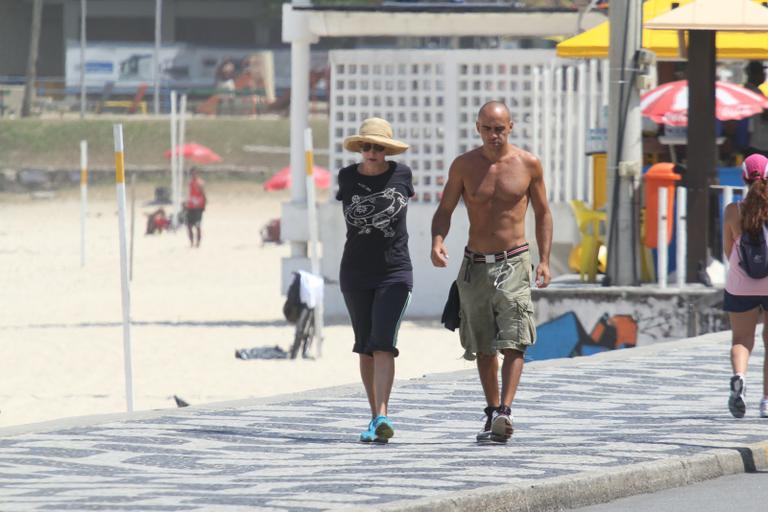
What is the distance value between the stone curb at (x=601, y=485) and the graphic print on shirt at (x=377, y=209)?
1769 mm

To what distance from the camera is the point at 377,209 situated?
915 centimetres

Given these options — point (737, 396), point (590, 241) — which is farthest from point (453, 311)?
point (590, 241)

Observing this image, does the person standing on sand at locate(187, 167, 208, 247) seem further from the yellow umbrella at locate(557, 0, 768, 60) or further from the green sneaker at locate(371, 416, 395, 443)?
the green sneaker at locate(371, 416, 395, 443)

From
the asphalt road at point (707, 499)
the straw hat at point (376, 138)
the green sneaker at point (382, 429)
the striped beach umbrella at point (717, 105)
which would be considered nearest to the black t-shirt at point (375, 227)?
the straw hat at point (376, 138)

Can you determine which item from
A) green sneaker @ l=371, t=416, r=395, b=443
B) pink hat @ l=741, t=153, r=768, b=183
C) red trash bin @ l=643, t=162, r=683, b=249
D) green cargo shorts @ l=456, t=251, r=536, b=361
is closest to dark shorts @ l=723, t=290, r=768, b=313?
pink hat @ l=741, t=153, r=768, b=183

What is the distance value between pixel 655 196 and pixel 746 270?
526cm

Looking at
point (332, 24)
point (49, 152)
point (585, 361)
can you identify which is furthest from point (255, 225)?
point (585, 361)

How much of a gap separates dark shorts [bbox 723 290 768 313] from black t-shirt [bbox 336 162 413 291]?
1742 mm

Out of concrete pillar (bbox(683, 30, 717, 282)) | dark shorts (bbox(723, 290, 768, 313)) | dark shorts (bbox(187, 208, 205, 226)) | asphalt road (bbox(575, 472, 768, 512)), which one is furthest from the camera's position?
dark shorts (bbox(187, 208, 205, 226))

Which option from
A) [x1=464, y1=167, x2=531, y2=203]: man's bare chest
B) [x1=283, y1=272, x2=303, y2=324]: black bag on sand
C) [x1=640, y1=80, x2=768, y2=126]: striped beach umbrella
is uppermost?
[x1=640, y1=80, x2=768, y2=126]: striped beach umbrella

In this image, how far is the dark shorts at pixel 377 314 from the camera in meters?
9.15

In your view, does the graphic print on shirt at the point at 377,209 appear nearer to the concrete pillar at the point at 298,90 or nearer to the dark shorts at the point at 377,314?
the dark shorts at the point at 377,314

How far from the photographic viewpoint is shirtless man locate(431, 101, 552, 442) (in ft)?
29.5

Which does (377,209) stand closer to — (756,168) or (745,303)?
(756,168)
